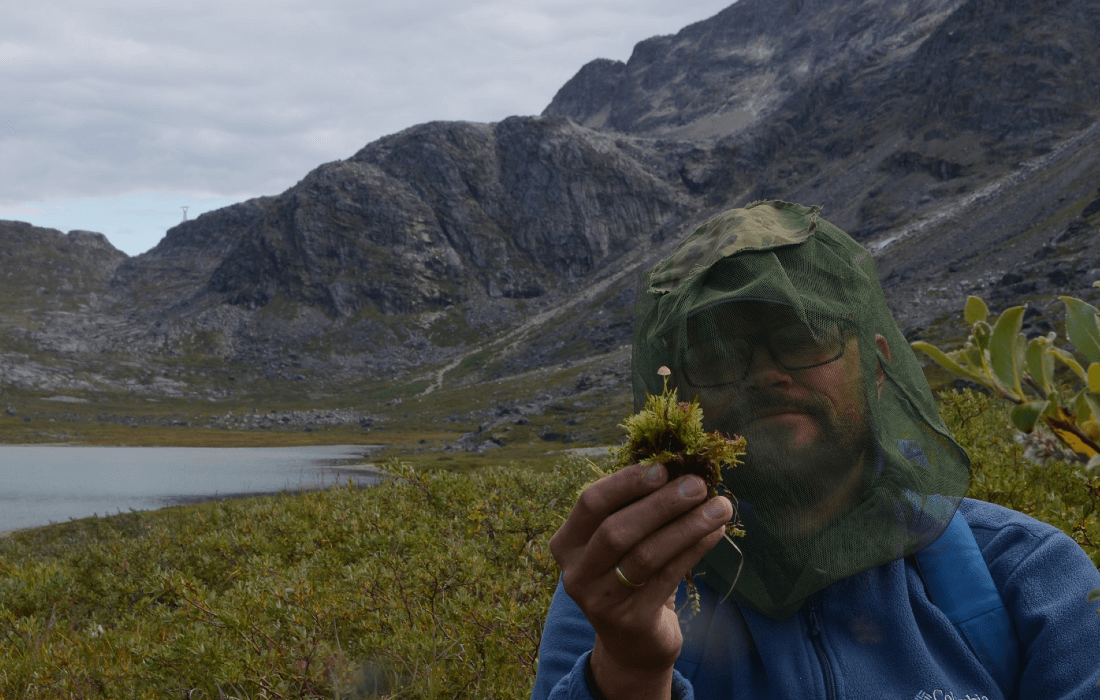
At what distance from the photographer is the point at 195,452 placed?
98.4 m

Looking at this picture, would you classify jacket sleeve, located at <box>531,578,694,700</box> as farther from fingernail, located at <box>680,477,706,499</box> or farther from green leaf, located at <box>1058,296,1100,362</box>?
green leaf, located at <box>1058,296,1100,362</box>

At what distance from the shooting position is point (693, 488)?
156 centimetres

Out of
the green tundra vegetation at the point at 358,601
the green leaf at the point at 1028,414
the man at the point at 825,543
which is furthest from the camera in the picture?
the green tundra vegetation at the point at 358,601

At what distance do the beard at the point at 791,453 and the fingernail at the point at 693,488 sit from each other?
2.37 ft

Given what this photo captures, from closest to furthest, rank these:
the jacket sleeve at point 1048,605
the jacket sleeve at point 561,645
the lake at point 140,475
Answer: the jacket sleeve at point 1048,605, the jacket sleeve at point 561,645, the lake at point 140,475

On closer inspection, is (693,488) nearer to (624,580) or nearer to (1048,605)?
(624,580)

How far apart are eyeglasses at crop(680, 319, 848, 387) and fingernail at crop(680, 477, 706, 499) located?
29.8 inches

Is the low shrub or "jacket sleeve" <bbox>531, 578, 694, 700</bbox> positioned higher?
"jacket sleeve" <bbox>531, 578, 694, 700</bbox>

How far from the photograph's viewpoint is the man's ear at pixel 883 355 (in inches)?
94.4


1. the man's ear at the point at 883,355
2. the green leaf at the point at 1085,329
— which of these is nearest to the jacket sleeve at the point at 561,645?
the man's ear at the point at 883,355

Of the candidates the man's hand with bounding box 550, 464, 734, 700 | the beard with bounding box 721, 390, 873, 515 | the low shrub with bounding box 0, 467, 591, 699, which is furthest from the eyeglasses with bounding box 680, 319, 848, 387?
the low shrub with bounding box 0, 467, 591, 699

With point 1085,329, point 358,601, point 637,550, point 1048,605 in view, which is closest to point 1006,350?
point 1085,329

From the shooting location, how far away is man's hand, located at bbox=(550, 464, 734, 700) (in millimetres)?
1590

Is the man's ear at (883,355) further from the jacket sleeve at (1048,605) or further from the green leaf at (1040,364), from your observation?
the green leaf at (1040,364)
